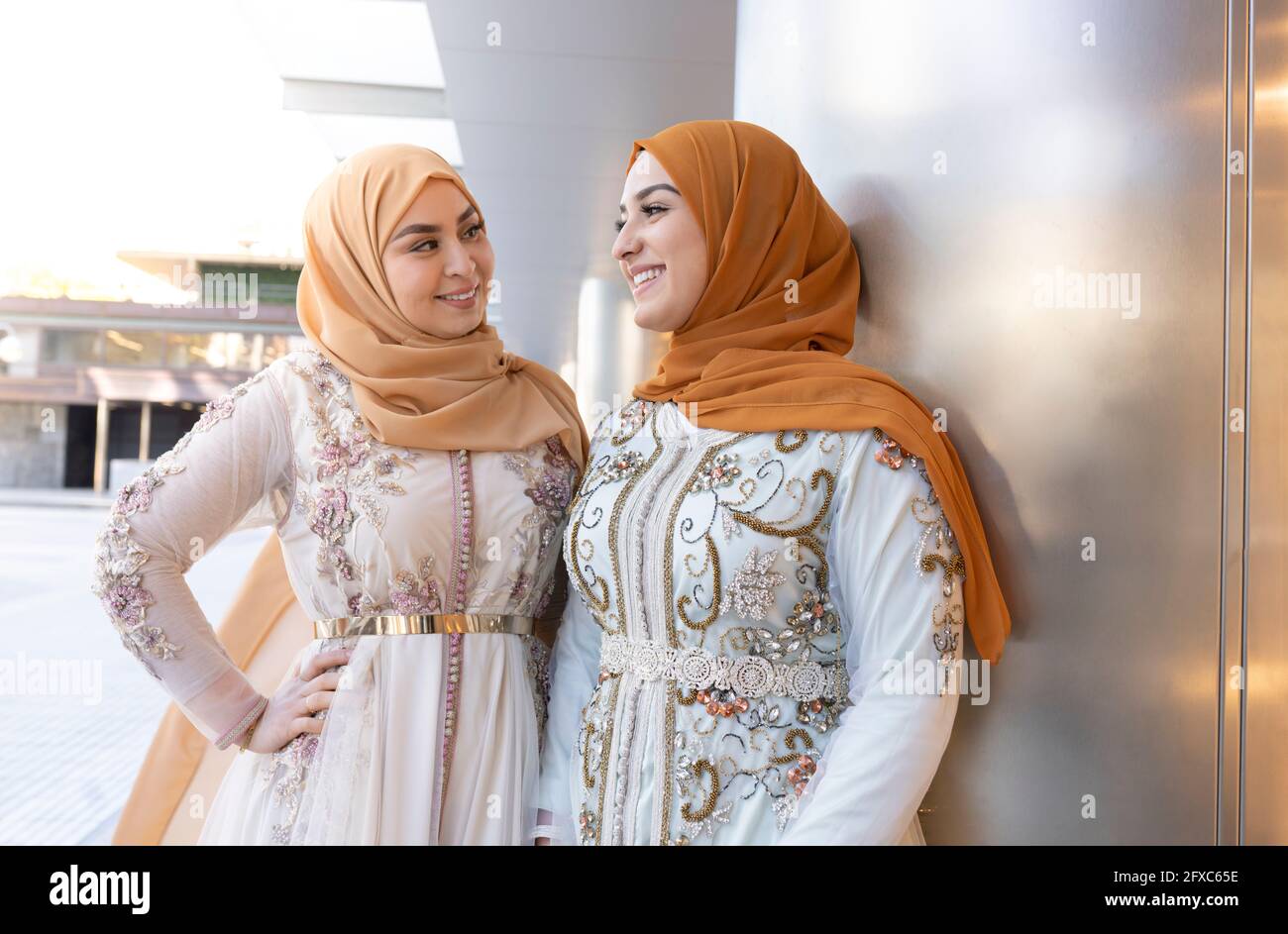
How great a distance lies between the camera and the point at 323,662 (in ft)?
4.23

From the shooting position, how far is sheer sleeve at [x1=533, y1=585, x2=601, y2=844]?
1.27 metres

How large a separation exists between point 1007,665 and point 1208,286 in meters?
0.47

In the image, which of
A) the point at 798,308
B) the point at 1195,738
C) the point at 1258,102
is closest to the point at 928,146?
the point at 798,308

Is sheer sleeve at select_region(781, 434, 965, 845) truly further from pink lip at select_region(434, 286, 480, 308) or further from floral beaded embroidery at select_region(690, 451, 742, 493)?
pink lip at select_region(434, 286, 480, 308)

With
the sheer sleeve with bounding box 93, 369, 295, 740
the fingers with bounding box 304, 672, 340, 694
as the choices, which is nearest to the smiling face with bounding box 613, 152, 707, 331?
the sheer sleeve with bounding box 93, 369, 295, 740

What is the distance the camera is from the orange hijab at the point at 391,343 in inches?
52.4

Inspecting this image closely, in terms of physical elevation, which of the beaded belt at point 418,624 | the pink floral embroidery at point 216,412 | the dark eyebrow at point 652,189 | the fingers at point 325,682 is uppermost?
the dark eyebrow at point 652,189

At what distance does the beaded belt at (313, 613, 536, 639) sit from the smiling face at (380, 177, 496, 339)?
16.1 inches

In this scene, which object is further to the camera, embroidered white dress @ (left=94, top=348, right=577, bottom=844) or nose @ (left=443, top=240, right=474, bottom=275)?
nose @ (left=443, top=240, right=474, bottom=275)

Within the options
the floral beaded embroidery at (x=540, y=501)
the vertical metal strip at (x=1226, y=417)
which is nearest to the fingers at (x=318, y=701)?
the floral beaded embroidery at (x=540, y=501)

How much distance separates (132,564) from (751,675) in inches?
31.0

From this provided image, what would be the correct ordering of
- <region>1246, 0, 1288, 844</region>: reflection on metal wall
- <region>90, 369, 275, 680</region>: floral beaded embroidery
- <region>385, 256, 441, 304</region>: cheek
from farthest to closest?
<region>385, 256, 441, 304</region>: cheek
<region>90, 369, 275, 680</region>: floral beaded embroidery
<region>1246, 0, 1288, 844</region>: reflection on metal wall

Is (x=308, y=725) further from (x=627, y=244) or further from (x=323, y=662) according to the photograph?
(x=627, y=244)

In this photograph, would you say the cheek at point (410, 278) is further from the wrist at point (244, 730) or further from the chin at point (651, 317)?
the wrist at point (244, 730)
